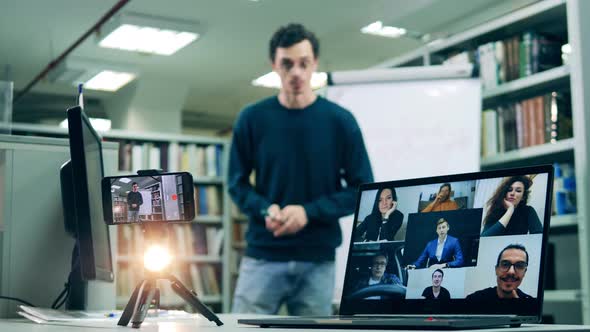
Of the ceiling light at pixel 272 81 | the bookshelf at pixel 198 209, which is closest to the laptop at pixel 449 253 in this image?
the bookshelf at pixel 198 209

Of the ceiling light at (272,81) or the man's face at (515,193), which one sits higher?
the ceiling light at (272,81)

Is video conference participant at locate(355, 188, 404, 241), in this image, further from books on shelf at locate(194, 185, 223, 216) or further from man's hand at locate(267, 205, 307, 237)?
books on shelf at locate(194, 185, 223, 216)

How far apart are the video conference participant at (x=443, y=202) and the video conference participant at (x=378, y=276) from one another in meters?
0.09

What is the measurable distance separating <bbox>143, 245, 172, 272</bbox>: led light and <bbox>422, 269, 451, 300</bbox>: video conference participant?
387 mm

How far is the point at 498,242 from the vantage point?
3.16 ft

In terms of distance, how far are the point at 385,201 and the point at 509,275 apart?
0.22 metres

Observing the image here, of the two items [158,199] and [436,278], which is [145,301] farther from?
[436,278]

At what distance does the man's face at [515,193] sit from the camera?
976 mm

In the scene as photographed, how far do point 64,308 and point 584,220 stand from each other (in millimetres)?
2169

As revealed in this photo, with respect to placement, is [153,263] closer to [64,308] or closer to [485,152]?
[64,308]

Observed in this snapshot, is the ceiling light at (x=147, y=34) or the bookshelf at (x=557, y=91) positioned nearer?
the bookshelf at (x=557, y=91)

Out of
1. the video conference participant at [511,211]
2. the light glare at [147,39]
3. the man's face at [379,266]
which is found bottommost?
the man's face at [379,266]

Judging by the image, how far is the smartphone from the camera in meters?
1.10

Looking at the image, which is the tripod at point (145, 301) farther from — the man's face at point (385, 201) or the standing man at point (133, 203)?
the man's face at point (385, 201)
